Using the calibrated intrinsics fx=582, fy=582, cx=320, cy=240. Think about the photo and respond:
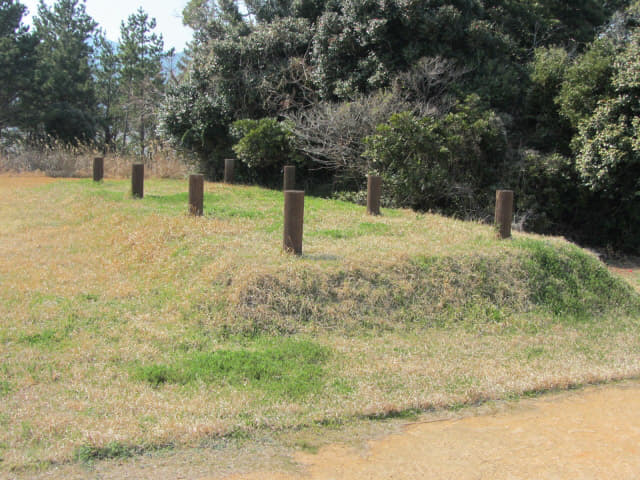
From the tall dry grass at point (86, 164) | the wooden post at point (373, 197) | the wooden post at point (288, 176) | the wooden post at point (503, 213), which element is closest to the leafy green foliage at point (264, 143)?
the wooden post at point (288, 176)

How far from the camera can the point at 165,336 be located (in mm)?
6023

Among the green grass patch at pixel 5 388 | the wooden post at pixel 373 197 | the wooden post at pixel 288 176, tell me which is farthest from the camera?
the wooden post at pixel 288 176

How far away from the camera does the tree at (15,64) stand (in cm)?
2739

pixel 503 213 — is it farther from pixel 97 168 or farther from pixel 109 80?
pixel 109 80

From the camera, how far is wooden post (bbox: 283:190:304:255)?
24.4ft

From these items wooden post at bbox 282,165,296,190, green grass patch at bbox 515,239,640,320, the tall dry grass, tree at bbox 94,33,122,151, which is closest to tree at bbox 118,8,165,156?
tree at bbox 94,33,122,151

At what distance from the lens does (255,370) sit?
5.34 meters

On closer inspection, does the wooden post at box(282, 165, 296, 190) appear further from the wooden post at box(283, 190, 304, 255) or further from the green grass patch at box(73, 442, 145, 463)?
the green grass patch at box(73, 442, 145, 463)

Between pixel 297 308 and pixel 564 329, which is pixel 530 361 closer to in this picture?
pixel 564 329

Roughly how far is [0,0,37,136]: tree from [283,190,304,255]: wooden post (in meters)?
25.3

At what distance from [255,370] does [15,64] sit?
92.0 ft

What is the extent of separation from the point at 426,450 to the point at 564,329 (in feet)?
13.0

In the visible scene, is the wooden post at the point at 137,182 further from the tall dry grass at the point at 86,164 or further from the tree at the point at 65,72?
the tree at the point at 65,72

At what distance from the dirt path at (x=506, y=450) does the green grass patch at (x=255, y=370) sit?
1.02 meters
